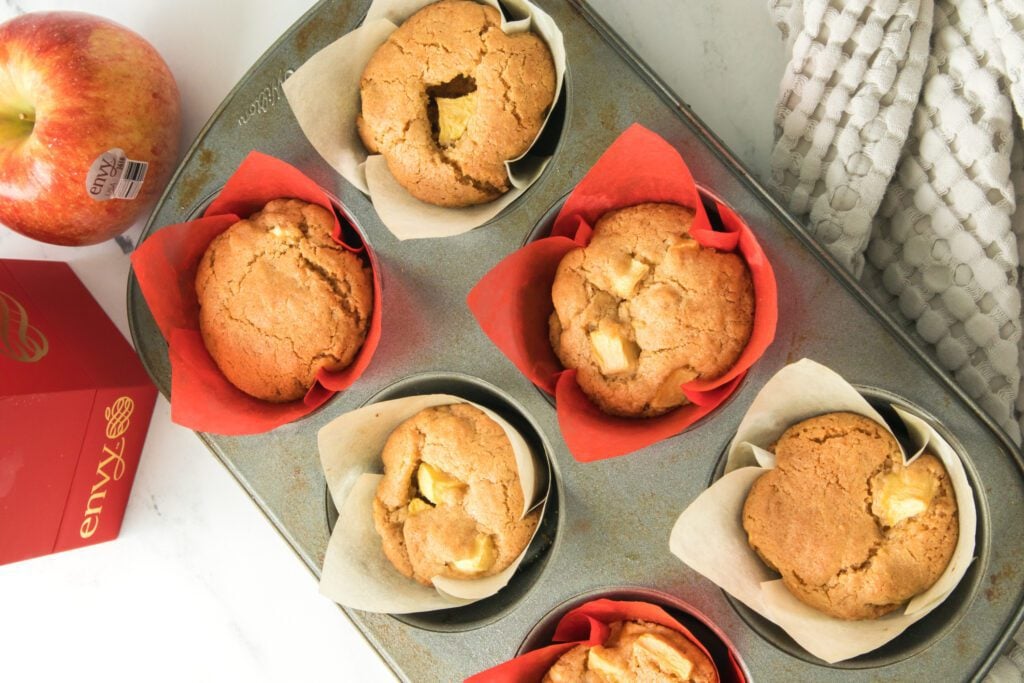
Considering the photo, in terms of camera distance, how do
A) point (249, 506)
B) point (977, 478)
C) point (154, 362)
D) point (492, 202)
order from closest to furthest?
point (977, 478) < point (492, 202) < point (154, 362) < point (249, 506)

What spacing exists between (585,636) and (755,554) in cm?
39

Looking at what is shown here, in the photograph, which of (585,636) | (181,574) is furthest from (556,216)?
(181,574)

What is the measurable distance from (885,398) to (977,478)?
199mm

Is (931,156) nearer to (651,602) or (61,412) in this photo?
(651,602)

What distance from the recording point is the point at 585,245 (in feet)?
5.27

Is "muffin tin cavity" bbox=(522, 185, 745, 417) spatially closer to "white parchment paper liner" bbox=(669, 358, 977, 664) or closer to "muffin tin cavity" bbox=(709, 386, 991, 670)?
"white parchment paper liner" bbox=(669, 358, 977, 664)

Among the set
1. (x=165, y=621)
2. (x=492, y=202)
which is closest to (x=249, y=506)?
(x=165, y=621)

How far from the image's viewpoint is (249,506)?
2111 millimetres

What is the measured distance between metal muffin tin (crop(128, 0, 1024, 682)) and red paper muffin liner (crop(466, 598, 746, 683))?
42 mm

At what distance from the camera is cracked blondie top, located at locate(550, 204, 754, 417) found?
1.49 meters

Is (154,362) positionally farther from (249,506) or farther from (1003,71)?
(1003,71)

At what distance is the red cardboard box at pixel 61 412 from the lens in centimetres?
162

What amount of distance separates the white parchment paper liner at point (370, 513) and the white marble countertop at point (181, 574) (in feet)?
1.51

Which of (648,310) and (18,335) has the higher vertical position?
(648,310)
